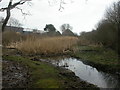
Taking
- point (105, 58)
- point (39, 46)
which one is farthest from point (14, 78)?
point (39, 46)

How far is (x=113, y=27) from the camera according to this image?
45.0 feet

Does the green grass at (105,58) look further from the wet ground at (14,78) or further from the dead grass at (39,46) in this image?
the wet ground at (14,78)

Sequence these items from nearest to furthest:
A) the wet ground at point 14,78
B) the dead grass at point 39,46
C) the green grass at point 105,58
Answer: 1. the wet ground at point 14,78
2. the green grass at point 105,58
3. the dead grass at point 39,46

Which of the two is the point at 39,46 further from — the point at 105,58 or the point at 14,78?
the point at 14,78

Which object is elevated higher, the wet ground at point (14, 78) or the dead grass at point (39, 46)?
the dead grass at point (39, 46)

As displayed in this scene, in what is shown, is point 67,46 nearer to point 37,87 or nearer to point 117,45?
point 117,45

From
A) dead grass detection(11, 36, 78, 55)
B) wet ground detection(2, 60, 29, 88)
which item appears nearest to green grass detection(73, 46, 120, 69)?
dead grass detection(11, 36, 78, 55)

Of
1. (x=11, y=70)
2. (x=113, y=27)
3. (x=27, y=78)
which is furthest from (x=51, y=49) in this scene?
(x=27, y=78)

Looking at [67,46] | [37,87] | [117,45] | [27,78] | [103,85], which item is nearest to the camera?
[37,87]

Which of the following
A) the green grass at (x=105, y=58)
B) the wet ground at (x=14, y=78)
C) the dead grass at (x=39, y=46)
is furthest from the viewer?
the dead grass at (x=39, y=46)

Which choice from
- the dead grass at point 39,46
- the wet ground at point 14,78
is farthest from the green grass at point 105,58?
the wet ground at point 14,78

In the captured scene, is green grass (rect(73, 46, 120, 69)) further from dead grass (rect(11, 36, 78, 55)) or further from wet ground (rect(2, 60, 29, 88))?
wet ground (rect(2, 60, 29, 88))

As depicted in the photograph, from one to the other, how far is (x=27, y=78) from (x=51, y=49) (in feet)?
29.4

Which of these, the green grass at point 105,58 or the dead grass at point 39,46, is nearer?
the green grass at point 105,58
